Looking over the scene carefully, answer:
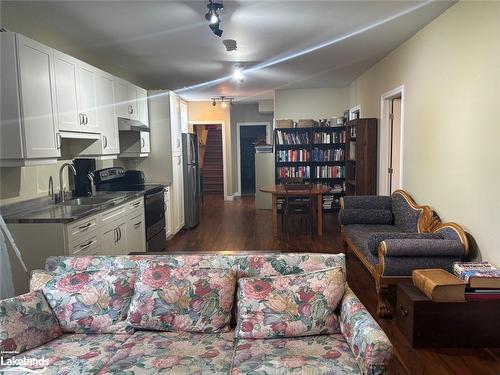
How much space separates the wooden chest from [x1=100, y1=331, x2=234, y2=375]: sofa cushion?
1.37m

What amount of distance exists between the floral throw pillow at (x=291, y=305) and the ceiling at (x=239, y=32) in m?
2.22

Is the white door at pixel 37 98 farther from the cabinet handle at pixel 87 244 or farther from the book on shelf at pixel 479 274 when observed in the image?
the book on shelf at pixel 479 274

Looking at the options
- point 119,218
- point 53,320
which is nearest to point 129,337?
point 53,320

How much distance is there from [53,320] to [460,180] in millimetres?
3086

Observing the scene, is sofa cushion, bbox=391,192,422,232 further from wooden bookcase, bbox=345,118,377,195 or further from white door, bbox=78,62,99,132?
white door, bbox=78,62,99,132

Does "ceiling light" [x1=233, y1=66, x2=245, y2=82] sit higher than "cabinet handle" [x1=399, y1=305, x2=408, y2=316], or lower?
higher

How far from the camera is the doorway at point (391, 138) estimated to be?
5.02m

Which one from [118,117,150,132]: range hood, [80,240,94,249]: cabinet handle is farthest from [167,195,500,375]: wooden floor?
[80,240,94,249]: cabinet handle

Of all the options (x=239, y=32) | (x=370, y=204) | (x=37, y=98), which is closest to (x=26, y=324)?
(x=37, y=98)

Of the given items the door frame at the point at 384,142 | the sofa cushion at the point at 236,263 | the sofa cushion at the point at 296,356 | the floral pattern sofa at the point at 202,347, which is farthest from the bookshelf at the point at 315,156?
the sofa cushion at the point at 296,356

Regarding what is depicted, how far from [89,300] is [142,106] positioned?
3849 mm

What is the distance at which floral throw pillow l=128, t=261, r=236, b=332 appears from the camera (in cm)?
190

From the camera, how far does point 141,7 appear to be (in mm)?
2988

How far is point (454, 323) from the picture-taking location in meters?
2.45
